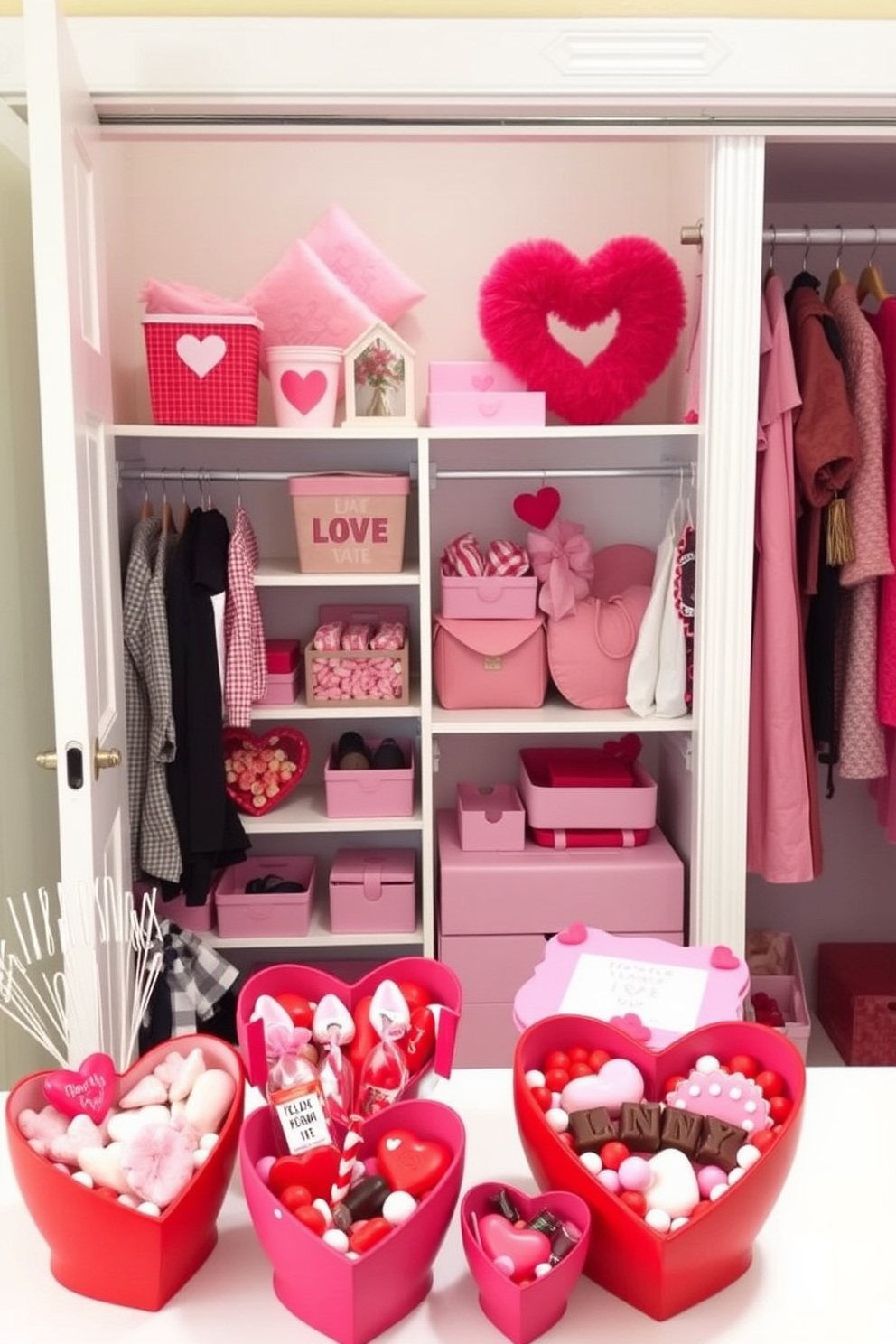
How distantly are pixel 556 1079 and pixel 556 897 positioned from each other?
170 cm

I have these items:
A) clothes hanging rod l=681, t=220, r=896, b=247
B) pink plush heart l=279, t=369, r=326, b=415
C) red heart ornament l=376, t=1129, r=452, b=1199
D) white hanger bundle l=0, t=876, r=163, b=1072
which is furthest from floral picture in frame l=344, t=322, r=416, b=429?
red heart ornament l=376, t=1129, r=452, b=1199

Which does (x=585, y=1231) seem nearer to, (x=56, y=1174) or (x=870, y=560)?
(x=56, y=1174)

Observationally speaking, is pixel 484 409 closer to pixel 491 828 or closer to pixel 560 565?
pixel 560 565

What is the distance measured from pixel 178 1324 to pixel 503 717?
74.9 inches

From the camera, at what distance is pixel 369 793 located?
2.82 m

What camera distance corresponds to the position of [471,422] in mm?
2680

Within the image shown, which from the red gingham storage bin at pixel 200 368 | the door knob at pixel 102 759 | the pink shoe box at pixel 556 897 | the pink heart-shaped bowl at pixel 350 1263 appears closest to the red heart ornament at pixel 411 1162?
the pink heart-shaped bowl at pixel 350 1263

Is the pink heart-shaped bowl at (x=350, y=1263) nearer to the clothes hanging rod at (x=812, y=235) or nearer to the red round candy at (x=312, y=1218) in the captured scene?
the red round candy at (x=312, y=1218)

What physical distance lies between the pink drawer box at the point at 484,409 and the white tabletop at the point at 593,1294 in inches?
72.4

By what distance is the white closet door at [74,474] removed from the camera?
5.61 ft

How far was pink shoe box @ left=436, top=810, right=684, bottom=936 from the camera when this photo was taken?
8.89 ft

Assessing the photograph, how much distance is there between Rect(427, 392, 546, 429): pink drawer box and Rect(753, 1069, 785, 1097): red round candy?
6.12 feet

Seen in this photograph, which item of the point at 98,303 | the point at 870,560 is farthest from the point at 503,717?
the point at 98,303

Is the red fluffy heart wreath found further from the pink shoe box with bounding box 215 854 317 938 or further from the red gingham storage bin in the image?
the pink shoe box with bounding box 215 854 317 938
